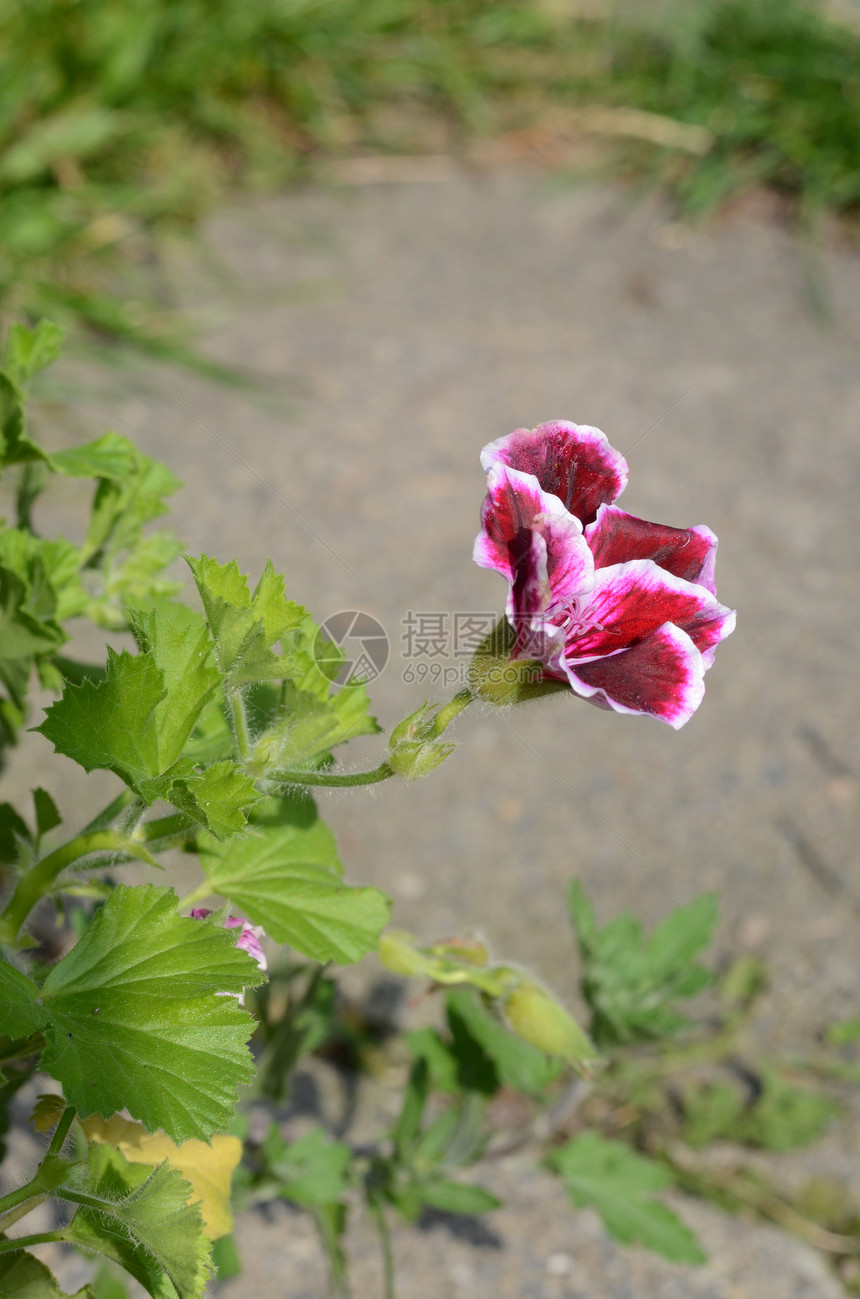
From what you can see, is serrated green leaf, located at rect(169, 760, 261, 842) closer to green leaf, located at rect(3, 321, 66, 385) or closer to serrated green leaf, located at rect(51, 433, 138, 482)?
serrated green leaf, located at rect(51, 433, 138, 482)

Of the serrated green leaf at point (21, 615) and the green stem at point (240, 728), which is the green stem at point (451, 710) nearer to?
the green stem at point (240, 728)

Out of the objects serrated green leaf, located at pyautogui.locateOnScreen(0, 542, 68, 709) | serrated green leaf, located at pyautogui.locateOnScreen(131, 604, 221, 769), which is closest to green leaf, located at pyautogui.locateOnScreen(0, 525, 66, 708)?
serrated green leaf, located at pyautogui.locateOnScreen(0, 542, 68, 709)

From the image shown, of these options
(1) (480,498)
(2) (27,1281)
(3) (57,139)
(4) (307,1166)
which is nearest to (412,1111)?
(4) (307,1166)

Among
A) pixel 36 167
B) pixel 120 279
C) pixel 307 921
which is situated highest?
pixel 307 921

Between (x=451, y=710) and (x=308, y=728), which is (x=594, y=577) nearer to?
(x=451, y=710)

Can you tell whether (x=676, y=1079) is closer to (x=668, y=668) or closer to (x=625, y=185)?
(x=668, y=668)

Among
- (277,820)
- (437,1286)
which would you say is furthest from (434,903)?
(277,820)

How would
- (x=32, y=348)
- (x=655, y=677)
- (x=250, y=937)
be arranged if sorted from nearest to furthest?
1. (x=655, y=677)
2. (x=250, y=937)
3. (x=32, y=348)
